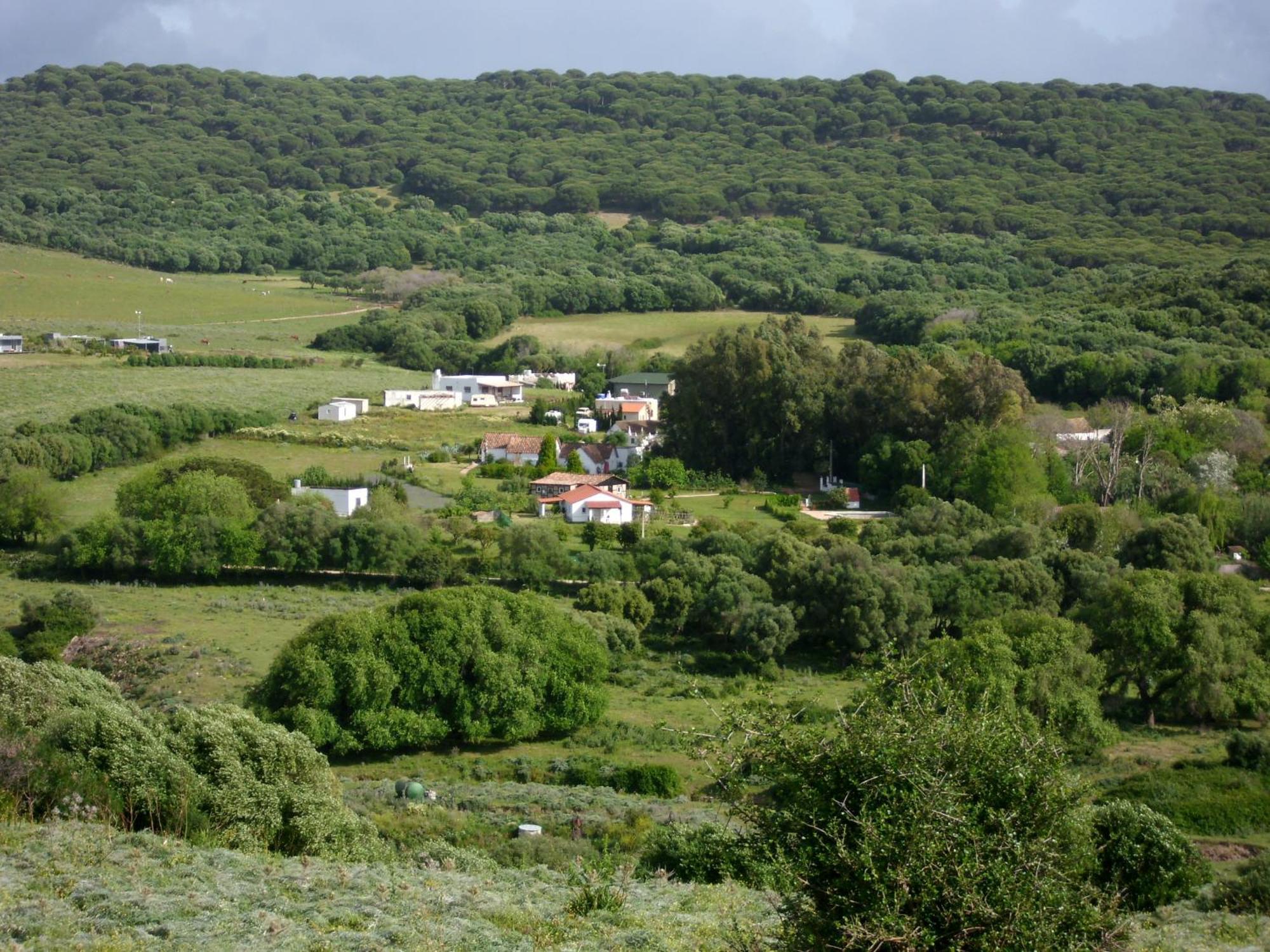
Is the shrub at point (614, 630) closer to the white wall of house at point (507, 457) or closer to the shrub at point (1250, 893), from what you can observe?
the shrub at point (1250, 893)

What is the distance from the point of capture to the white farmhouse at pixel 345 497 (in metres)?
31.2

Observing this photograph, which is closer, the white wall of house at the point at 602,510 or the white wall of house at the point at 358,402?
the white wall of house at the point at 602,510

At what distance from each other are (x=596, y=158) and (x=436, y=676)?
101 metres

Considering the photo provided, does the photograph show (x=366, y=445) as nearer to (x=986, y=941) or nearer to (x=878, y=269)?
(x=986, y=941)

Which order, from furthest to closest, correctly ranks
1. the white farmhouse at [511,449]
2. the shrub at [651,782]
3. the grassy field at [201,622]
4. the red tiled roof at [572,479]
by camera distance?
the white farmhouse at [511,449]
the red tiled roof at [572,479]
the grassy field at [201,622]
the shrub at [651,782]

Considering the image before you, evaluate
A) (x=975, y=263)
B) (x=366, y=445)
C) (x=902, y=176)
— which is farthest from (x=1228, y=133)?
(x=366, y=445)

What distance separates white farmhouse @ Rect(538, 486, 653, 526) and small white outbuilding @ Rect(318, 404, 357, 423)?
40.8 ft

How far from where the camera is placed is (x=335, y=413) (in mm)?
43812

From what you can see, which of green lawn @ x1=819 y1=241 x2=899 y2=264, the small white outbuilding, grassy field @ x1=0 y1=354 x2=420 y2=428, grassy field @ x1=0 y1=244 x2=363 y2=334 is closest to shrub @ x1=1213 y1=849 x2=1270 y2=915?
grassy field @ x1=0 y1=354 x2=420 y2=428

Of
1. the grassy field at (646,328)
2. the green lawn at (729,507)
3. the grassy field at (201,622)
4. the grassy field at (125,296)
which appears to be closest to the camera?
the grassy field at (201,622)

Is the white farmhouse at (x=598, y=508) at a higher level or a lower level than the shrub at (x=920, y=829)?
lower

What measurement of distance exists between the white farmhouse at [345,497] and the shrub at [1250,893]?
22.1 metres

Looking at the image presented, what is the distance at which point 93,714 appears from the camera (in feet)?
40.1

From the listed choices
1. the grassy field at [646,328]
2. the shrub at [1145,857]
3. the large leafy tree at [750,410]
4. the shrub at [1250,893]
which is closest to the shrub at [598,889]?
the shrub at [1145,857]
